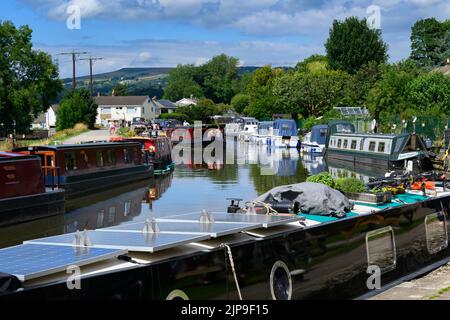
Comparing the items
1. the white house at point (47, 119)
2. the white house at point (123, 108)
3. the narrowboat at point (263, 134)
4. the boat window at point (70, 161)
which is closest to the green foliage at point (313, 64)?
the narrowboat at point (263, 134)

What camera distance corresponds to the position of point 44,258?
218 inches

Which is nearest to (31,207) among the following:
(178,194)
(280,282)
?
(178,194)

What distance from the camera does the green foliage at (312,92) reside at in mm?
73125

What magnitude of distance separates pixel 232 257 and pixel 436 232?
542 centimetres

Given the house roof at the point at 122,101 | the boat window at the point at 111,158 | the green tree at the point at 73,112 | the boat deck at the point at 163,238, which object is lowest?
the boat window at the point at 111,158

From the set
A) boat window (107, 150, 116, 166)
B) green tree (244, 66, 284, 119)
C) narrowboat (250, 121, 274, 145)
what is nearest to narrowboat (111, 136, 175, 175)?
boat window (107, 150, 116, 166)

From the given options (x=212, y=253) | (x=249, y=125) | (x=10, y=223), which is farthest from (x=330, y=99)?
(x=212, y=253)

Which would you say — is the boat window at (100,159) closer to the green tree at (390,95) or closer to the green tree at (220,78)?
the green tree at (390,95)

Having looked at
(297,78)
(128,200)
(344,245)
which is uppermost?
(297,78)

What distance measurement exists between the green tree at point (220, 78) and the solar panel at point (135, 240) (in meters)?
142
